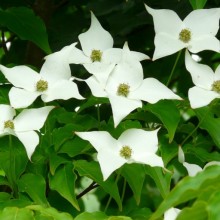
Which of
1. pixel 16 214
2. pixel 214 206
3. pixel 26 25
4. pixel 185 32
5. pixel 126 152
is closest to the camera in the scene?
pixel 214 206

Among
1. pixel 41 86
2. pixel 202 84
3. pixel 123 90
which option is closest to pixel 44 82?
pixel 41 86

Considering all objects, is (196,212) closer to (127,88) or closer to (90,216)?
(90,216)

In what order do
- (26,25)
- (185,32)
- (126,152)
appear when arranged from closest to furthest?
(126,152) < (185,32) < (26,25)

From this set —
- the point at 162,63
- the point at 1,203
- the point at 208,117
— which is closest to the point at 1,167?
the point at 1,203

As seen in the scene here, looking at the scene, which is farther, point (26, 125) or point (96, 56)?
point (96, 56)

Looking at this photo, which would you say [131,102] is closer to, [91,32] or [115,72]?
[115,72]

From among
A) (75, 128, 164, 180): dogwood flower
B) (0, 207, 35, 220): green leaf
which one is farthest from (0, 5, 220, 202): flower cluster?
(0, 207, 35, 220): green leaf

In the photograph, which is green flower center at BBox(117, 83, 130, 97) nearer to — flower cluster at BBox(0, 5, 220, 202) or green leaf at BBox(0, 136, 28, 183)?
flower cluster at BBox(0, 5, 220, 202)

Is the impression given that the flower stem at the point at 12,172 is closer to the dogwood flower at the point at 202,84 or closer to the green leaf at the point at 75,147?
the green leaf at the point at 75,147
